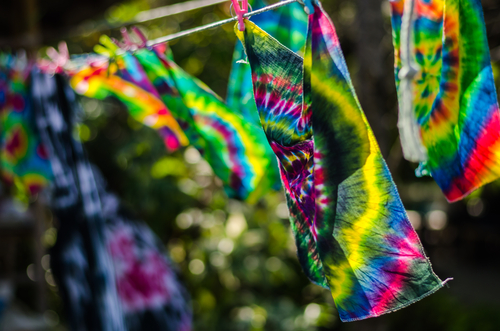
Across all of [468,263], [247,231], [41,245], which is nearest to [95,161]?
[41,245]

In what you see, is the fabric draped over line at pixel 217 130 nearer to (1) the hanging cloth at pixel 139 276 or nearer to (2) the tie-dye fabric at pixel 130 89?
(2) the tie-dye fabric at pixel 130 89

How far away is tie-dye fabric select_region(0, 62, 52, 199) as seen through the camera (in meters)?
1.50

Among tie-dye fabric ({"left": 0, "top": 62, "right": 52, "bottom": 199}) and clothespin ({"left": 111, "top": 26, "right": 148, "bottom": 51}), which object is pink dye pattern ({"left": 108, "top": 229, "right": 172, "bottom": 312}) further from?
clothespin ({"left": 111, "top": 26, "right": 148, "bottom": 51})

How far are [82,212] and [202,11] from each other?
2.29m

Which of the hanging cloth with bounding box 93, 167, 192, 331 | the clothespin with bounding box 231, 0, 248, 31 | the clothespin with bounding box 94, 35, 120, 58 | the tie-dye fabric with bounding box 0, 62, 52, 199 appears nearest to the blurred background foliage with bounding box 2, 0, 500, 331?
the hanging cloth with bounding box 93, 167, 192, 331

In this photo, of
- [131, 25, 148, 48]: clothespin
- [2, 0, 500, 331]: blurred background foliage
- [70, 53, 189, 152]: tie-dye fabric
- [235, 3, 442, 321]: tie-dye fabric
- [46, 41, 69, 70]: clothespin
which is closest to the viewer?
[235, 3, 442, 321]: tie-dye fabric

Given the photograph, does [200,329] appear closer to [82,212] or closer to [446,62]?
[82,212]

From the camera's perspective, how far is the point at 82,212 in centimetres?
130

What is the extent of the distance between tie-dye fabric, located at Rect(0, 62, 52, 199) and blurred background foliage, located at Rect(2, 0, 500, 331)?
89cm

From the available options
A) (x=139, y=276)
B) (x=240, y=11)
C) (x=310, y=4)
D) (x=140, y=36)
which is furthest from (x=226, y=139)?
(x=139, y=276)

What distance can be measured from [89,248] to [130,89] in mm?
499

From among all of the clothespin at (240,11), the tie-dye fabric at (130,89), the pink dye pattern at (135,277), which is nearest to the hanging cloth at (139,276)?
the pink dye pattern at (135,277)

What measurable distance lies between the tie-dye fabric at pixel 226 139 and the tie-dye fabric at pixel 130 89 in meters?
0.10

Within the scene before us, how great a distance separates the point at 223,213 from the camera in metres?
2.77
